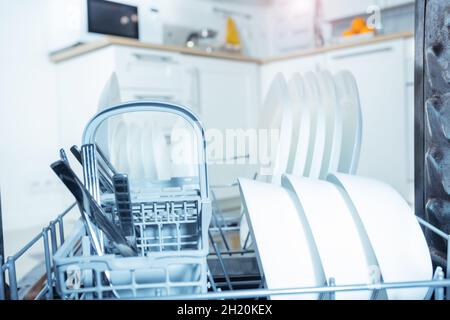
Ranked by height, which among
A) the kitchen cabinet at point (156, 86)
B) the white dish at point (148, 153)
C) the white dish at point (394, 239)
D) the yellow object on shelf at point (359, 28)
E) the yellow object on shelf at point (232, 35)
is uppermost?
the yellow object on shelf at point (359, 28)

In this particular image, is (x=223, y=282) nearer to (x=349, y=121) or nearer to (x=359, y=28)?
(x=349, y=121)

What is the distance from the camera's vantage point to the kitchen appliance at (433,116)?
0.33 metres

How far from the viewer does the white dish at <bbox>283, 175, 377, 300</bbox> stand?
282 millimetres

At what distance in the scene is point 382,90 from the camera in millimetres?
1211

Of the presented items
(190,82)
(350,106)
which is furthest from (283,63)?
(350,106)

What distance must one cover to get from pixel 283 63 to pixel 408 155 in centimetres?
62

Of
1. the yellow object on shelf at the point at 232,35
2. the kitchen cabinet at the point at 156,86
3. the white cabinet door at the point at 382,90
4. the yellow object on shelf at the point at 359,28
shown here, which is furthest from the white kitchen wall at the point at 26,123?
the yellow object on shelf at the point at 359,28

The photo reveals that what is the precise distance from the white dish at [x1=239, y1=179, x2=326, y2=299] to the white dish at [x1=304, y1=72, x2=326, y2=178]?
0.15 meters

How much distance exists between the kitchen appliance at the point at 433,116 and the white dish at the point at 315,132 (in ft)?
0.34

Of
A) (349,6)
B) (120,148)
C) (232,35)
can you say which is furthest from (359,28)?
(120,148)

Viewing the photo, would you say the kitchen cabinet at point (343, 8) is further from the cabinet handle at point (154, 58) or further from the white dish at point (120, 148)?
the white dish at point (120, 148)

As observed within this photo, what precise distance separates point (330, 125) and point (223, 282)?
22 cm

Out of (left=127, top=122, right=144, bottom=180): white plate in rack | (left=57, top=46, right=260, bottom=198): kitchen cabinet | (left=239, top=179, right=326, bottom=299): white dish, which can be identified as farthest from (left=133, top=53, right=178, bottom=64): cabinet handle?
(left=239, top=179, right=326, bottom=299): white dish

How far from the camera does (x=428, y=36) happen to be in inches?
13.8
